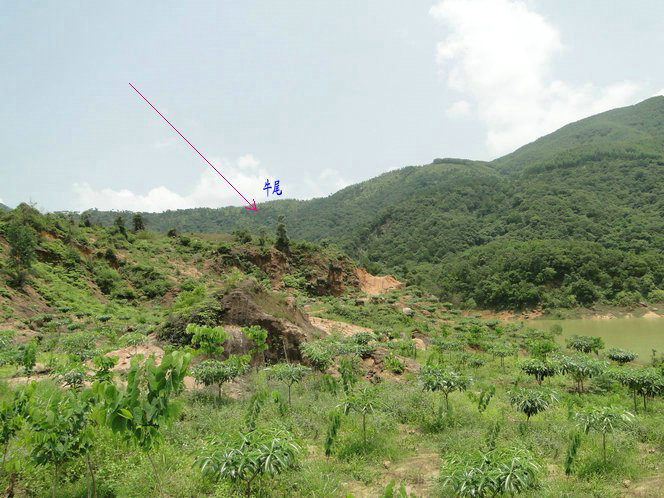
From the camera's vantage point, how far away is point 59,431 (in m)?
4.54

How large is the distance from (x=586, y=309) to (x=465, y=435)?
54.9 m

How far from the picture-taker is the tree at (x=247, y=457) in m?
4.64

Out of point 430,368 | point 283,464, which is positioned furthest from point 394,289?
point 283,464

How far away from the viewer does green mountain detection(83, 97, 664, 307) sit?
187 feet

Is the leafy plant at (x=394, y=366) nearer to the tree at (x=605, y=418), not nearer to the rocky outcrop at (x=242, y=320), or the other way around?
the rocky outcrop at (x=242, y=320)

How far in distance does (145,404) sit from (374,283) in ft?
168

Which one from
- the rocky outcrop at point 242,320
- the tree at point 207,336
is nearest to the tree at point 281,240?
the rocky outcrop at point 242,320

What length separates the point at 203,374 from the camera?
403 inches

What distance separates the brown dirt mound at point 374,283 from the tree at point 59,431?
46639mm

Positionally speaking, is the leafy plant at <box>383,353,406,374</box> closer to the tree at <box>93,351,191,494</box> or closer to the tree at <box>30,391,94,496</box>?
the tree at <box>30,391,94,496</box>

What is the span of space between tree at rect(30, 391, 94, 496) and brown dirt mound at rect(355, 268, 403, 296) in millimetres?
46639

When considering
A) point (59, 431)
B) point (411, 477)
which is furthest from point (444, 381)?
point (59, 431)

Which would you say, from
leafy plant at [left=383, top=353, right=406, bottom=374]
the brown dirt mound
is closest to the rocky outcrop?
leafy plant at [left=383, top=353, right=406, bottom=374]

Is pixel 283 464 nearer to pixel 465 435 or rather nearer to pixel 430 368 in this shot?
pixel 465 435
